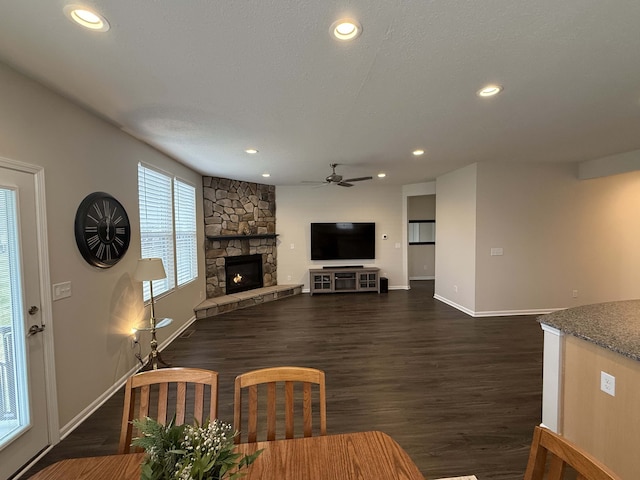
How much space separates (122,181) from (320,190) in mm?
4764

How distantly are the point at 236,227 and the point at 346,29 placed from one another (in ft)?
17.1

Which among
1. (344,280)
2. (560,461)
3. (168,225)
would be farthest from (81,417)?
(344,280)

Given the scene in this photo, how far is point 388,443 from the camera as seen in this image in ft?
3.69

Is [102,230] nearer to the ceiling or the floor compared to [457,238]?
nearer to the ceiling

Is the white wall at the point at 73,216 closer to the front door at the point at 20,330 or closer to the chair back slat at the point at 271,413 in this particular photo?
the front door at the point at 20,330

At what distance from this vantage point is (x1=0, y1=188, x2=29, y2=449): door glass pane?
1.82 metres

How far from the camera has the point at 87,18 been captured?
4.76ft

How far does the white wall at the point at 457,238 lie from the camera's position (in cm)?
509

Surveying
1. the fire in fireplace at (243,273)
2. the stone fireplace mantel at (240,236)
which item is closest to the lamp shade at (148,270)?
the stone fireplace mantel at (240,236)

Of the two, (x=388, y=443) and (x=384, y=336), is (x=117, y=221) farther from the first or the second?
(x=384, y=336)

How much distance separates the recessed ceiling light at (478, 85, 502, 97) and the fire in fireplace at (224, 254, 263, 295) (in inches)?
208

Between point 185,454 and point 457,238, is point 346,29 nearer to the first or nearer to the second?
point 185,454

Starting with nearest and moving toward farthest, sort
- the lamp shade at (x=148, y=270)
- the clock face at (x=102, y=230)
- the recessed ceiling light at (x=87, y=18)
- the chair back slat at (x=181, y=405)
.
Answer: the chair back slat at (x=181, y=405), the recessed ceiling light at (x=87, y=18), the clock face at (x=102, y=230), the lamp shade at (x=148, y=270)

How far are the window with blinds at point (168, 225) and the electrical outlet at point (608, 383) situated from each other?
434 cm
